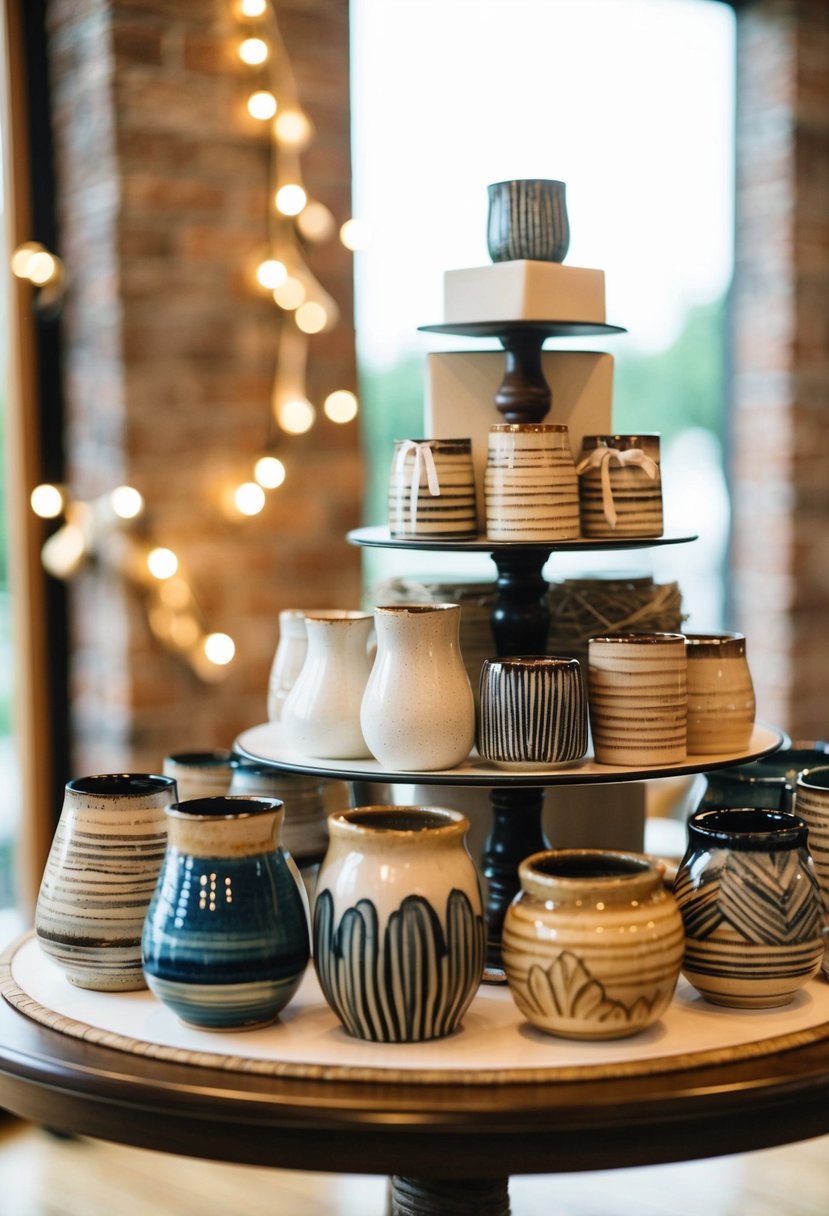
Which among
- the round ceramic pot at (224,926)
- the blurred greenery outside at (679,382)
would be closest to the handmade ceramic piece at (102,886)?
the round ceramic pot at (224,926)

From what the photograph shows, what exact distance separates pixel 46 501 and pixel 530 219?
123cm

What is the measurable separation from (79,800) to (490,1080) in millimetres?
436

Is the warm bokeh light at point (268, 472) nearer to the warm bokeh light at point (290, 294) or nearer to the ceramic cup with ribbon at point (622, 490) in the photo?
the warm bokeh light at point (290, 294)

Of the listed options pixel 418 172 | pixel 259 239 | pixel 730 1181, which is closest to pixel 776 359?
pixel 418 172

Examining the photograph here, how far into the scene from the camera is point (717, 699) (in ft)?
4.23

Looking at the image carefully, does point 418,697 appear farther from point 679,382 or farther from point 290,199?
point 679,382

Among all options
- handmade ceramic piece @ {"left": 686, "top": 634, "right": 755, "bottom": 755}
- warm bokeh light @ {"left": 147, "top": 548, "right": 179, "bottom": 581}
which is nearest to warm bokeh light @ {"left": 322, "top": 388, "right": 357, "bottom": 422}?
warm bokeh light @ {"left": 147, "top": 548, "right": 179, "bottom": 581}

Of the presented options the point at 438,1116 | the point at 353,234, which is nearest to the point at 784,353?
the point at 353,234

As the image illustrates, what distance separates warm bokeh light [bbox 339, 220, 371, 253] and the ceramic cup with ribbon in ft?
4.01

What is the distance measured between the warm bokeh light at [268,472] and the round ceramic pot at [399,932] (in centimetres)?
133

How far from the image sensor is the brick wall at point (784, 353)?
2887 millimetres

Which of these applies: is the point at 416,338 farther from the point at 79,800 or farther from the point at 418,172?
the point at 79,800

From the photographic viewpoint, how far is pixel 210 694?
2.33 m

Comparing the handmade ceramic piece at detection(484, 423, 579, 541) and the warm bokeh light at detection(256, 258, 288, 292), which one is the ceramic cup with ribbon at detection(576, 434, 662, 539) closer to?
the handmade ceramic piece at detection(484, 423, 579, 541)
